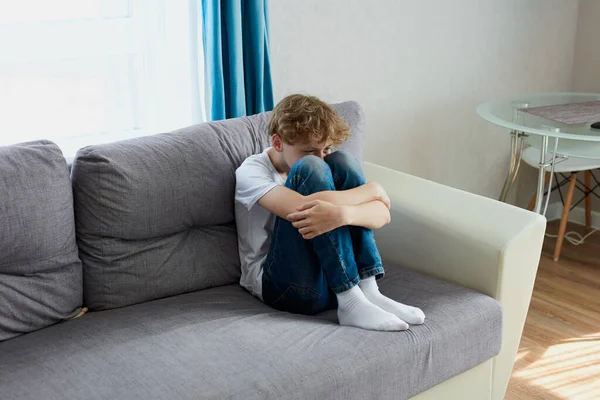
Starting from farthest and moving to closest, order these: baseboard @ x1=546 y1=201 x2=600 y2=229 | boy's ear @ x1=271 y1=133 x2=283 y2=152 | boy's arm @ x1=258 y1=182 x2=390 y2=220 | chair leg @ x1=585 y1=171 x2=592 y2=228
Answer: baseboard @ x1=546 y1=201 x2=600 y2=229, chair leg @ x1=585 y1=171 x2=592 y2=228, boy's ear @ x1=271 y1=133 x2=283 y2=152, boy's arm @ x1=258 y1=182 x2=390 y2=220

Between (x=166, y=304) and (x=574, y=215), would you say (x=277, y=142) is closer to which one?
(x=166, y=304)

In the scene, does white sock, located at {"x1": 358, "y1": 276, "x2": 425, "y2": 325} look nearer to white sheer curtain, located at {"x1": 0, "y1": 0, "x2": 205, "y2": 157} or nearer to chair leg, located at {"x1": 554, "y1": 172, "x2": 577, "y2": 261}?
white sheer curtain, located at {"x1": 0, "y1": 0, "x2": 205, "y2": 157}

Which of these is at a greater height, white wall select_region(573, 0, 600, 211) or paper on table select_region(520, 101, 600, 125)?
white wall select_region(573, 0, 600, 211)

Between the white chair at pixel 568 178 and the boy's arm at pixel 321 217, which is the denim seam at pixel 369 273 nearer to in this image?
the boy's arm at pixel 321 217

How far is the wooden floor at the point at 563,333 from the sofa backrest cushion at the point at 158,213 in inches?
39.9

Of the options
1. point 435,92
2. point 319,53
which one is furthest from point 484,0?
point 319,53

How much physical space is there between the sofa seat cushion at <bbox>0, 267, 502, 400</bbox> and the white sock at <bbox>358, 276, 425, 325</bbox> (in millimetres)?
25

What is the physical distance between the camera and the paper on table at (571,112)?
2.95m

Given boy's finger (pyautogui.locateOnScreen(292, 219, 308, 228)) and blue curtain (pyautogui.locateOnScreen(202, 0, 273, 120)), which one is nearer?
boy's finger (pyautogui.locateOnScreen(292, 219, 308, 228))

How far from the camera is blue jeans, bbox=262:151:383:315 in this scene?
2033 millimetres

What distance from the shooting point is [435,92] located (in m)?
3.39

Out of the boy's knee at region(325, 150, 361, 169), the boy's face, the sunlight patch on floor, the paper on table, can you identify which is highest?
the boy's face

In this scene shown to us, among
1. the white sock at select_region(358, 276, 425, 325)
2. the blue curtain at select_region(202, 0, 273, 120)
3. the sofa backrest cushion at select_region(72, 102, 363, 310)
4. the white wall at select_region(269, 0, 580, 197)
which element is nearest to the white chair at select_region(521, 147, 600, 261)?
the white wall at select_region(269, 0, 580, 197)

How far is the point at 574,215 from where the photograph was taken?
3.92m
